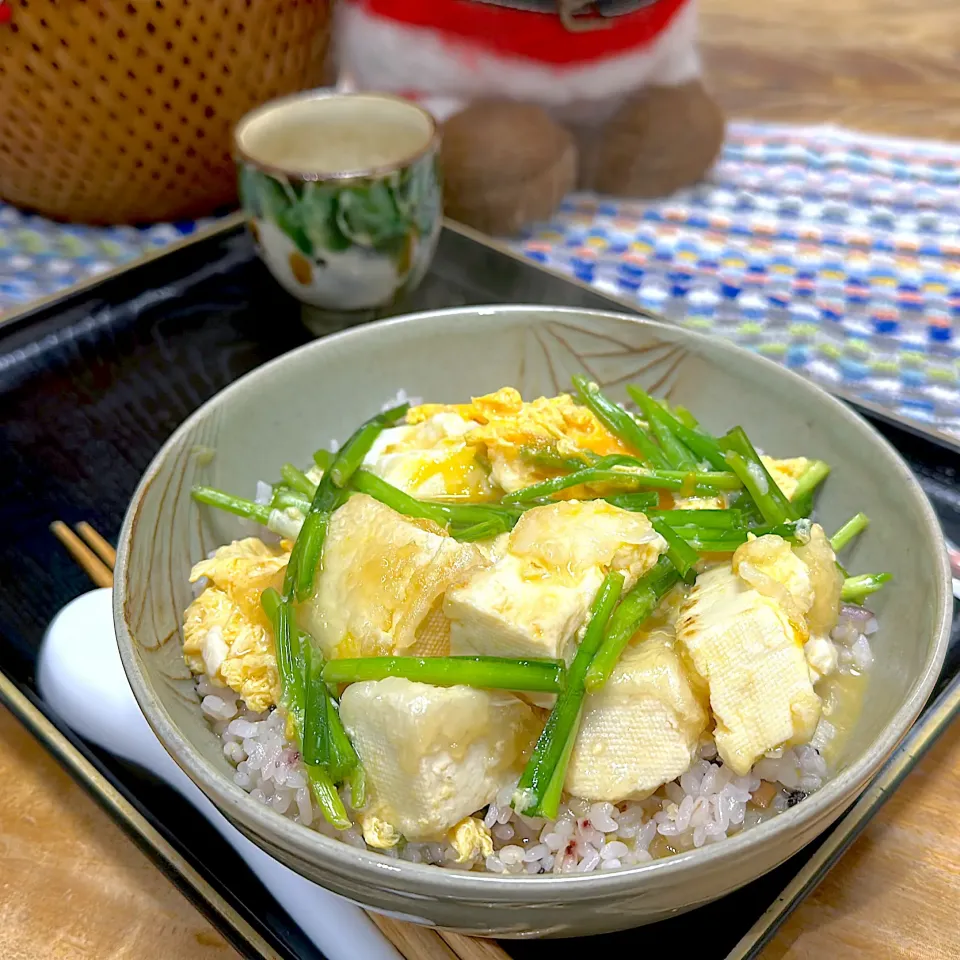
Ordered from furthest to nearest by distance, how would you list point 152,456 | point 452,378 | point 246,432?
point 152,456
point 452,378
point 246,432

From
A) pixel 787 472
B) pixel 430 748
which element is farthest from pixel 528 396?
pixel 430 748

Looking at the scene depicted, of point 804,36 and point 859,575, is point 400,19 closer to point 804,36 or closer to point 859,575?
point 859,575

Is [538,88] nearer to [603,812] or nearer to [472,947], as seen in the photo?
[603,812]

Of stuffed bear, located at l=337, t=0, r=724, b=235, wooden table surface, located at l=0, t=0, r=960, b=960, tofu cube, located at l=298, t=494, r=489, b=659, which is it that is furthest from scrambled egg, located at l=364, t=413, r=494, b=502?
stuffed bear, located at l=337, t=0, r=724, b=235

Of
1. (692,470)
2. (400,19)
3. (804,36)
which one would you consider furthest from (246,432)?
(804,36)

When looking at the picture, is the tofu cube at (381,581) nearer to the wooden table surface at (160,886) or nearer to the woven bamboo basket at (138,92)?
the wooden table surface at (160,886)

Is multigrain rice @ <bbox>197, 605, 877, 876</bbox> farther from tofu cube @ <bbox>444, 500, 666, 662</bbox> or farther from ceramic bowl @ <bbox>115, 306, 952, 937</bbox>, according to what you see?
tofu cube @ <bbox>444, 500, 666, 662</bbox>
